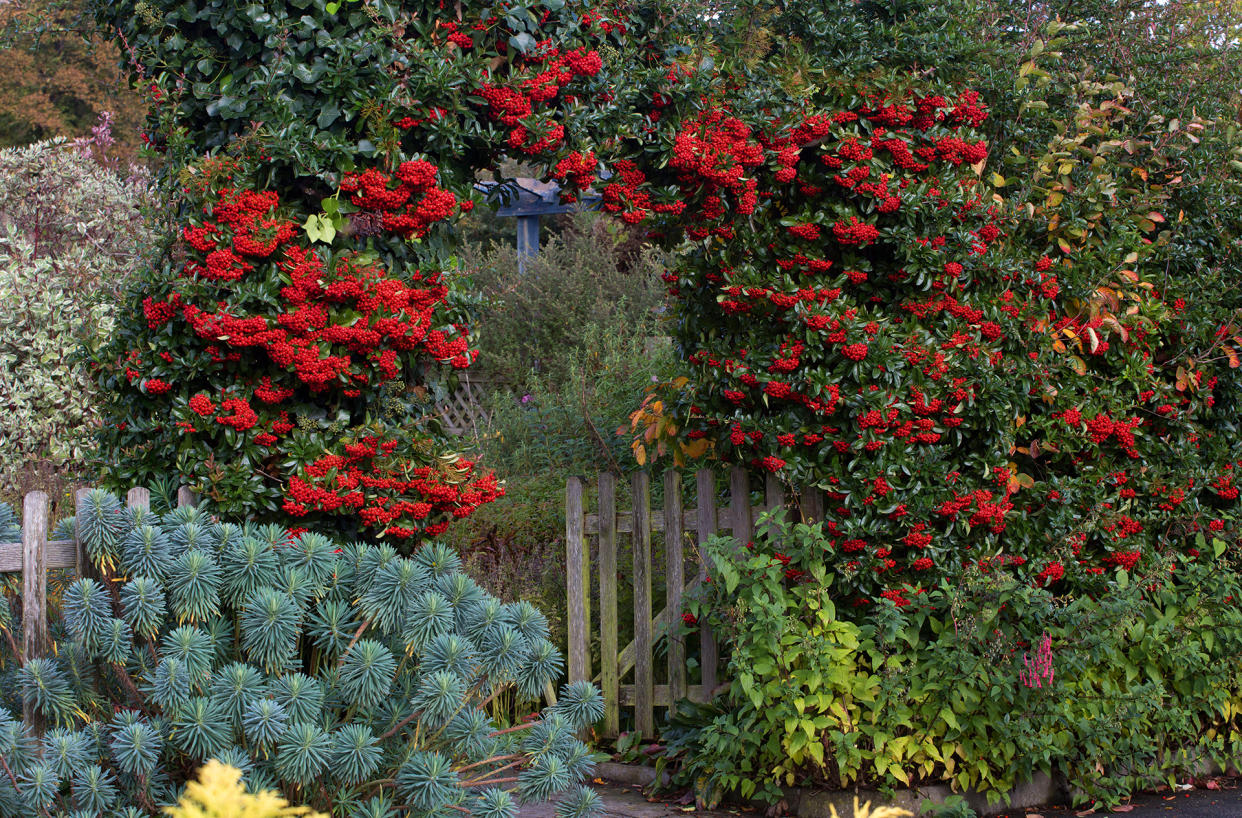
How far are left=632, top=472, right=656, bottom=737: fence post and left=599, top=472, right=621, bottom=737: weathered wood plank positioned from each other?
10 cm

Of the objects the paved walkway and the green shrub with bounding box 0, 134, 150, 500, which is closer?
the paved walkway

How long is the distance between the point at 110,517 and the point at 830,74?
3.02m

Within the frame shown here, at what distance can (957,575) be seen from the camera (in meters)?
3.96

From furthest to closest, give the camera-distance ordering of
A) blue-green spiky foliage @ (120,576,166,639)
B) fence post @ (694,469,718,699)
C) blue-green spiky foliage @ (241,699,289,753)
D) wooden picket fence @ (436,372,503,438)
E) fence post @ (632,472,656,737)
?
wooden picket fence @ (436,372,503,438) → fence post @ (632,472,656,737) → fence post @ (694,469,718,699) → blue-green spiky foliage @ (120,576,166,639) → blue-green spiky foliage @ (241,699,289,753)

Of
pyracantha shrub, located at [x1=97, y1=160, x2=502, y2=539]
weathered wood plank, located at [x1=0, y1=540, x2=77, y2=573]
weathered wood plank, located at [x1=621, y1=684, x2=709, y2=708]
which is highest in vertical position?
pyracantha shrub, located at [x1=97, y1=160, x2=502, y2=539]

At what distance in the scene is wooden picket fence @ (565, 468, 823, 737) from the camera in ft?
14.2

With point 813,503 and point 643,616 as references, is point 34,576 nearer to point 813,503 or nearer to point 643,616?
point 643,616

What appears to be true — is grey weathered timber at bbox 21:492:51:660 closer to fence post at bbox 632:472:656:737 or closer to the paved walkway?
the paved walkway

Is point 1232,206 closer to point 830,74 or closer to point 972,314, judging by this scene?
point 972,314

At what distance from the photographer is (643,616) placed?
4461mm

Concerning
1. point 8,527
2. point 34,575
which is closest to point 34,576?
point 34,575

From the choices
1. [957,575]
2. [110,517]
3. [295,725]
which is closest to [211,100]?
[110,517]

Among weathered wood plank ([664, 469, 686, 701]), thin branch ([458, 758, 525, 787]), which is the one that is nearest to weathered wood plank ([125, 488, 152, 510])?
thin branch ([458, 758, 525, 787])

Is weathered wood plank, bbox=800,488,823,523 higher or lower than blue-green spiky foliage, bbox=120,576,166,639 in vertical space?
higher
